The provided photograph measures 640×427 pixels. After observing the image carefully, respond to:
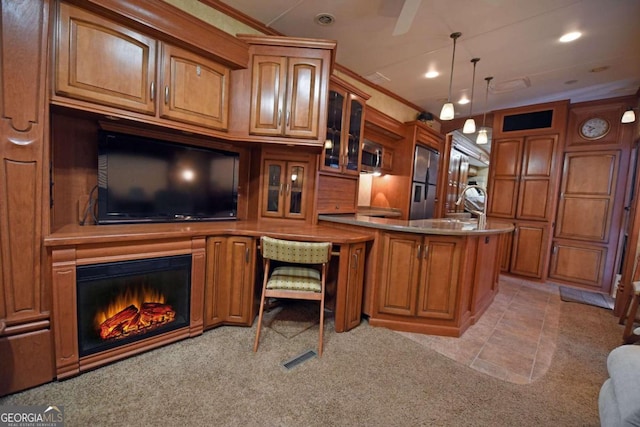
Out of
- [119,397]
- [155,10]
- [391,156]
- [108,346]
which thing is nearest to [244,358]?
[119,397]

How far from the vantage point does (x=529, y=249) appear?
13.9ft

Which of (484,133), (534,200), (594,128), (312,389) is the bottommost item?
(312,389)

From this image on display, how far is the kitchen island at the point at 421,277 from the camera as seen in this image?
2240 mm

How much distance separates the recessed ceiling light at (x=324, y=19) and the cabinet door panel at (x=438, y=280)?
2.22 m

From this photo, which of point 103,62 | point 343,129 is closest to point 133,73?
point 103,62

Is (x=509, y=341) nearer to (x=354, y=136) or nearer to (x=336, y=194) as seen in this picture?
(x=336, y=194)

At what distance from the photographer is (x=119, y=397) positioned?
1437mm

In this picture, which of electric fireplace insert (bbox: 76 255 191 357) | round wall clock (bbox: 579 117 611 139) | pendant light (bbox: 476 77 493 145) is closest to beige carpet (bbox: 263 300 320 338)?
electric fireplace insert (bbox: 76 255 191 357)

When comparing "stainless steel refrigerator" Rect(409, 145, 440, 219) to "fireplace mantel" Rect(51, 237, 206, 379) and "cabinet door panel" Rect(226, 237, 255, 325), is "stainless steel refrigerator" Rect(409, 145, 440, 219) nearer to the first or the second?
"cabinet door panel" Rect(226, 237, 255, 325)

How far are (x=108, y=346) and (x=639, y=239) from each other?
491cm

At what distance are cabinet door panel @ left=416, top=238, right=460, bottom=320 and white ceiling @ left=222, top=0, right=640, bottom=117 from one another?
1783 millimetres

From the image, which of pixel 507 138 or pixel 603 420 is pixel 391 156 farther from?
pixel 603 420

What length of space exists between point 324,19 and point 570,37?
2.39 meters

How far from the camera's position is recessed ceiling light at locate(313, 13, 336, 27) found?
7.89 feet
